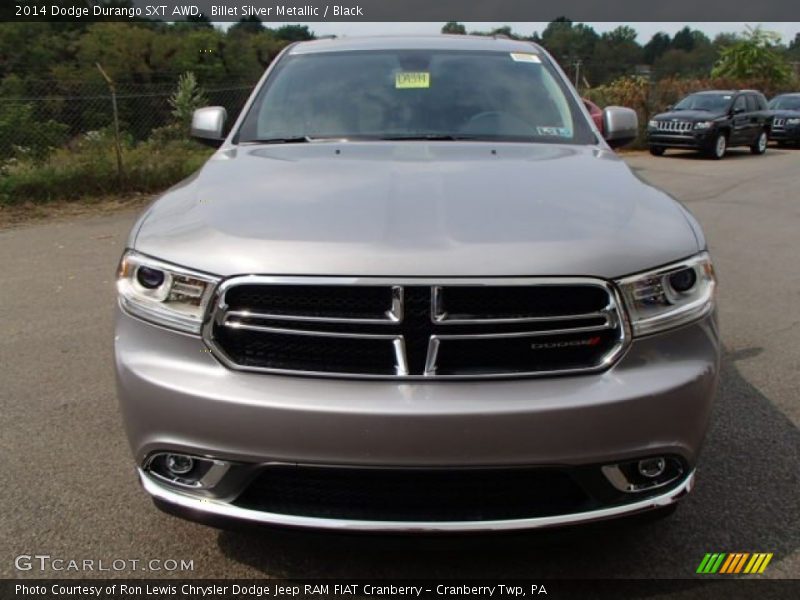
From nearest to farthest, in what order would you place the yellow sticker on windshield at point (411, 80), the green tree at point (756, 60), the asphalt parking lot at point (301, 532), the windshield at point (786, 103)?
the asphalt parking lot at point (301, 532)
the yellow sticker on windshield at point (411, 80)
the windshield at point (786, 103)
the green tree at point (756, 60)

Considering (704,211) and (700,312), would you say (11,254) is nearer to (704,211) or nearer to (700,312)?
(700,312)

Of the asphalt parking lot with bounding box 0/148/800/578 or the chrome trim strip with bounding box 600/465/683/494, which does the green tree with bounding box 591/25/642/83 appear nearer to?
the asphalt parking lot with bounding box 0/148/800/578

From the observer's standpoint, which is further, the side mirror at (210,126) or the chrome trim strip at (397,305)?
the side mirror at (210,126)

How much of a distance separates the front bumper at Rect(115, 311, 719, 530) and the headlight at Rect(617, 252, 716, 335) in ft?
0.17

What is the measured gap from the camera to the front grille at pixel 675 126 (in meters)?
18.1

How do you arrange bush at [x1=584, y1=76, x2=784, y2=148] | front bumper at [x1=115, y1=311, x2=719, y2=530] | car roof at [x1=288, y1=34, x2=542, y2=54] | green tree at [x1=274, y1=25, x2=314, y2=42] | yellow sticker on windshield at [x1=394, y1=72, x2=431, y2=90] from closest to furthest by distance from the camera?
front bumper at [x1=115, y1=311, x2=719, y2=530] < yellow sticker on windshield at [x1=394, y1=72, x2=431, y2=90] < car roof at [x1=288, y1=34, x2=542, y2=54] < green tree at [x1=274, y1=25, x2=314, y2=42] < bush at [x1=584, y1=76, x2=784, y2=148]

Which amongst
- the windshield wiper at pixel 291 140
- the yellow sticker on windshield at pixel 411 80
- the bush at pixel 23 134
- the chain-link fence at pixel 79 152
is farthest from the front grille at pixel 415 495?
the bush at pixel 23 134

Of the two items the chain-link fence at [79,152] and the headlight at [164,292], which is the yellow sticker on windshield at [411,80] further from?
the chain-link fence at [79,152]

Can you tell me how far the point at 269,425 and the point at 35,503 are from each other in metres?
1.49

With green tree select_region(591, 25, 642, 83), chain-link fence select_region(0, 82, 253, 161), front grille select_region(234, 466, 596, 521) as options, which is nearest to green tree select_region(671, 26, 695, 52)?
green tree select_region(591, 25, 642, 83)

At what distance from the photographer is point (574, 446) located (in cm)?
204

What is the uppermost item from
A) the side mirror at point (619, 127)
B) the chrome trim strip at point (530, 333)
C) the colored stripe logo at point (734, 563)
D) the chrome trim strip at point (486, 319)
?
the side mirror at point (619, 127)

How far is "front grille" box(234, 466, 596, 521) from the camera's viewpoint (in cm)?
209

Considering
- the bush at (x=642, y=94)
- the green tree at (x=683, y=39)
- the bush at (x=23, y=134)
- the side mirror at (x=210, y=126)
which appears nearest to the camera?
the side mirror at (x=210, y=126)
